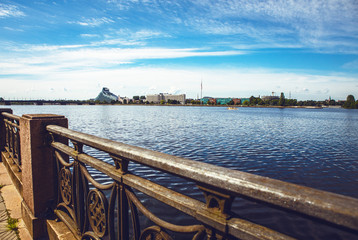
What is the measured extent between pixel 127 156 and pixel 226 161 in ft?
43.5

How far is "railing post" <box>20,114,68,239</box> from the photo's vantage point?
3189 mm

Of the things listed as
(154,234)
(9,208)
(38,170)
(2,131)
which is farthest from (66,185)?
(2,131)

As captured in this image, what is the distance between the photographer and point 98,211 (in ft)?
7.79

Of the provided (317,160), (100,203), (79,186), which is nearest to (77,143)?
(79,186)

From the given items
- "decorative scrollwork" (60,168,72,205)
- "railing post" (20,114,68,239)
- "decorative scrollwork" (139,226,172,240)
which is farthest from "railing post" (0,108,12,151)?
"decorative scrollwork" (139,226,172,240)

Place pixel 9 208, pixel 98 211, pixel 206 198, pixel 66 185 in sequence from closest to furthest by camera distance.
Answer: pixel 206 198, pixel 98 211, pixel 66 185, pixel 9 208

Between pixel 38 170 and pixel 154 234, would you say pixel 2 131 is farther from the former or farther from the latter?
pixel 154 234

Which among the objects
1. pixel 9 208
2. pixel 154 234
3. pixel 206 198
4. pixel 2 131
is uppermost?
pixel 206 198

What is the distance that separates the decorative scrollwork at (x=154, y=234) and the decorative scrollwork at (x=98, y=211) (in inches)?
24.9

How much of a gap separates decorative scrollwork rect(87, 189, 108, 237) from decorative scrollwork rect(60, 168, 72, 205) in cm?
57

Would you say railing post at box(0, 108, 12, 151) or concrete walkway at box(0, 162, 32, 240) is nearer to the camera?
concrete walkway at box(0, 162, 32, 240)

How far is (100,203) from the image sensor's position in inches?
91.4

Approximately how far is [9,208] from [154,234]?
385cm

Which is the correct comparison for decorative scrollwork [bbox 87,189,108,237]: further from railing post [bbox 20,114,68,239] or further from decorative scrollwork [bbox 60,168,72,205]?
railing post [bbox 20,114,68,239]
